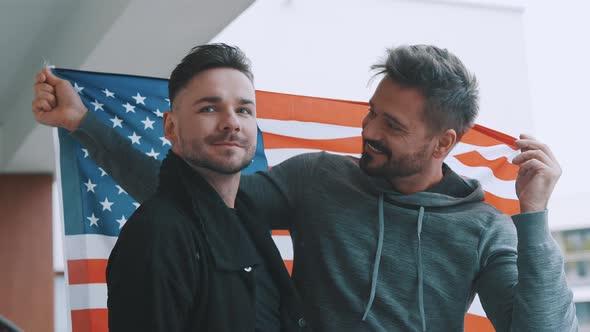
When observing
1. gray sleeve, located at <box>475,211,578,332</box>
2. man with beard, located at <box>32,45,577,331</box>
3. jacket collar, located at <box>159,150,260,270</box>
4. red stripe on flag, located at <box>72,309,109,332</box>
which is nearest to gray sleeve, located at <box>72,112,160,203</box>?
man with beard, located at <box>32,45,577,331</box>

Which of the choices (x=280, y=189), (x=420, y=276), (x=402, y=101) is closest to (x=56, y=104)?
(x=280, y=189)

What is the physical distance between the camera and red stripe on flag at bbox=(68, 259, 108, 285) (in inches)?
87.9

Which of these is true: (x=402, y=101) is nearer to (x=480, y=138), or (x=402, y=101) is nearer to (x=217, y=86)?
(x=217, y=86)

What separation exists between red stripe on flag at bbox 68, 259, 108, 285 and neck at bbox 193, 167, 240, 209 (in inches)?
32.6

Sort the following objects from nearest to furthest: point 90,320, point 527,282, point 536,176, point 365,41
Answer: point 527,282, point 536,176, point 90,320, point 365,41

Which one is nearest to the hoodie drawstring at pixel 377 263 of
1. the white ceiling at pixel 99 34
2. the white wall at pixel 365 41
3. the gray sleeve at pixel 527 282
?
the gray sleeve at pixel 527 282

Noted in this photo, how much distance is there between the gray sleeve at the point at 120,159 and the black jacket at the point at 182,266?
1.31ft

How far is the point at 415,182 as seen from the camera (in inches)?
71.3

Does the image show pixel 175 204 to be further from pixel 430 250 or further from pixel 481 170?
pixel 481 170

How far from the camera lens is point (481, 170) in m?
2.42

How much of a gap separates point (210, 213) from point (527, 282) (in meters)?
0.67

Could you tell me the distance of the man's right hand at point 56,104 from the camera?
6.25ft

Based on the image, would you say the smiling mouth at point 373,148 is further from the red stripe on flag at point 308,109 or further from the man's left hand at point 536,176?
the red stripe on flag at point 308,109

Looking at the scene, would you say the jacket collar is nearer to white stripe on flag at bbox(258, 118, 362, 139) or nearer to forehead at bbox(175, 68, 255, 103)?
forehead at bbox(175, 68, 255, 103)
